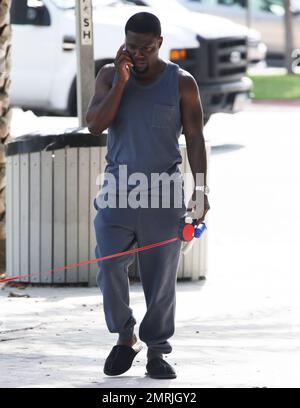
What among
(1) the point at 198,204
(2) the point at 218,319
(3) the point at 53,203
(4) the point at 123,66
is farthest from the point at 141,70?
(3) the point at 53,203

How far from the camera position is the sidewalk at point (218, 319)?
694cm

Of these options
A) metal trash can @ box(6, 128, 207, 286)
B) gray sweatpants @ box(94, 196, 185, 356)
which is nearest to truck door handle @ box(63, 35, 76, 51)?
metal trash can @ box(6, 128, 207, 286)

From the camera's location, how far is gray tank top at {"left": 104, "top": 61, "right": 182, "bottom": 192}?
6699 mm

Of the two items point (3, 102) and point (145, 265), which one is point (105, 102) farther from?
point (3, 102)

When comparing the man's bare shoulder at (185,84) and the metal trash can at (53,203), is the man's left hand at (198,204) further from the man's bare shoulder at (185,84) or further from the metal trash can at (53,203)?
the metal trash can at (53,203)

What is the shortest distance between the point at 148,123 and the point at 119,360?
114 centimetres

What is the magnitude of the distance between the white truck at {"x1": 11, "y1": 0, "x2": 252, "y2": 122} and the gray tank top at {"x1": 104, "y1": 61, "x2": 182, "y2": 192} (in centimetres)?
1006

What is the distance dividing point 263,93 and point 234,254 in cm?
1344

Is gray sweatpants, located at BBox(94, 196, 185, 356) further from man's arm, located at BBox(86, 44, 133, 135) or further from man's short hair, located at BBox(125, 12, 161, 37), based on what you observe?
man's short hair, located at BBox(125, 12, 161, 37)

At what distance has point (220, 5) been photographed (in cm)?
3231

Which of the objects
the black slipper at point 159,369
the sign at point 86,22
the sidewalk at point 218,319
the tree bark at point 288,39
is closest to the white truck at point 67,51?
the sidewalk at point 218,319

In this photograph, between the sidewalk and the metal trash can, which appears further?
the metal trash can

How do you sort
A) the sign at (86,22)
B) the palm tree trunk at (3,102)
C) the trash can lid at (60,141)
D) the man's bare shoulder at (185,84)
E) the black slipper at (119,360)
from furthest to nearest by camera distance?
1. the palm tree trunk at (3,102)
2. the sign at (86,22)
3. the trash can lid at (60,141)
4. the black slipper at (119,360)
5. the man's bare shoulder at (185,84)

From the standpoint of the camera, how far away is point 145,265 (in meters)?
6.85
